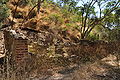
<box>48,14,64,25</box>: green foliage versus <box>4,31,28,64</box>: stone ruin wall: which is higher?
<box>48,14,64,25</box>: green foliage

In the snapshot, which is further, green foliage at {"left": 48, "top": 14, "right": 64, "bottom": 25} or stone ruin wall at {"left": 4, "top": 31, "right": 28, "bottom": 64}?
green foliage at {"left": 48, "top": 14, "right": 64, "bottom": 25}

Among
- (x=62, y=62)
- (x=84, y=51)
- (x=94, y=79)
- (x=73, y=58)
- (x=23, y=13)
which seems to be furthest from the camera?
(x=23, y=13)

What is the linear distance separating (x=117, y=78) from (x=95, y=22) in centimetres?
606

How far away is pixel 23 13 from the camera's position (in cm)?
1104

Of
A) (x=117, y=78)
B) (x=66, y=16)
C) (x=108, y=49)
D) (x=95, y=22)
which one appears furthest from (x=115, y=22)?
(x=117, y=78)

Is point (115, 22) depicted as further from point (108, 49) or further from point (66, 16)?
point (66, 16)

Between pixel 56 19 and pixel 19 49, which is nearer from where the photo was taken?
pixel 19 49

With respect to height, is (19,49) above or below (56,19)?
below

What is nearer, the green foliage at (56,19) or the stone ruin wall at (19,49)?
the stone ruin wall at (19,49)

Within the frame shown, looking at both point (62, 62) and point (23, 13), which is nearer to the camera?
point (62, 62)

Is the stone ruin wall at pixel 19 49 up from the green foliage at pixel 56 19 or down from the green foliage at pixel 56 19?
down

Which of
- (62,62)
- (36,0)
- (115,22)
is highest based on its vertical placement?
(36,0)

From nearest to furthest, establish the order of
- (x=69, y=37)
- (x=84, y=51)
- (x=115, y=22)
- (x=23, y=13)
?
(x=84, y=51)
(x=115, y=22)
(x=69, y=37)
(x=23, y=13)

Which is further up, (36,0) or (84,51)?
(36,0)
